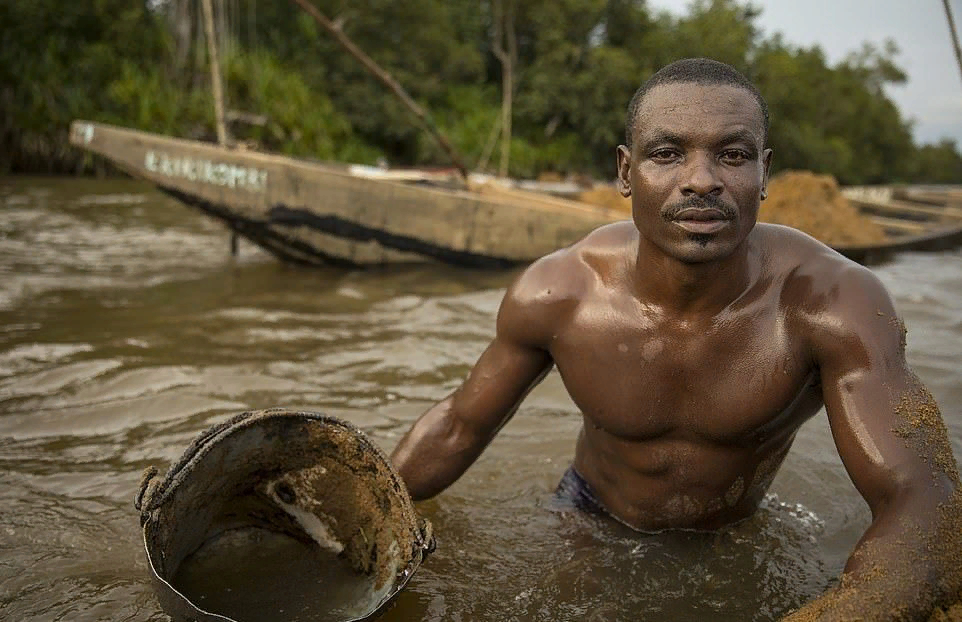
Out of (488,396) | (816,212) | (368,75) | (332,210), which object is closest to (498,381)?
(488,396)

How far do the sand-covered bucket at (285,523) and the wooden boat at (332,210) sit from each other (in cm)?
363

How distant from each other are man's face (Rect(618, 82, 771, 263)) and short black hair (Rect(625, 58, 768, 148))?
17 mm

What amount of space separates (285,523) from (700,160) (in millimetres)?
1401

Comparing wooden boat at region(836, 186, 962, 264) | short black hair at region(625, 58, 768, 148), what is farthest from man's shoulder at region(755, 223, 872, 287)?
wooden boat at region(836, 186, 962, 264)

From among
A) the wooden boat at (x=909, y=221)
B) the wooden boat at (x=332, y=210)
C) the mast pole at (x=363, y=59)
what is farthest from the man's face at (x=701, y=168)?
the wooden boat at (x=909, y=221)

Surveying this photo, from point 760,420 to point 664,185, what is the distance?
1.89 feet

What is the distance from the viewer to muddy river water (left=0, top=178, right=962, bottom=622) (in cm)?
209

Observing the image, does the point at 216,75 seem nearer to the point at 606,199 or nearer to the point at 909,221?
the point at 606,199

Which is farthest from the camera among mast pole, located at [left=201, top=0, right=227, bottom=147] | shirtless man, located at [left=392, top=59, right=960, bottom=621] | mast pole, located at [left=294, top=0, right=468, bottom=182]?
mast pole, located at [left=294, top=0, right=468, bottom=182]

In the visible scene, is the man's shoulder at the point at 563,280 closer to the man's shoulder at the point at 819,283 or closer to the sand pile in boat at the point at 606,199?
the man's shoulder at the point at 819,283

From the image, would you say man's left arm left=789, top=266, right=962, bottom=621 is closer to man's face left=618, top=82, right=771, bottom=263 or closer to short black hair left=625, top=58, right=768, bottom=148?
man's face left=618, top=82, right=771, bottom=263

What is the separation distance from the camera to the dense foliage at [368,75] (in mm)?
14922

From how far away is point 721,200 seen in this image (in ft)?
5.41

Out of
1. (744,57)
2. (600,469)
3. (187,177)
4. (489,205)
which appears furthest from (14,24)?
(744,57)
